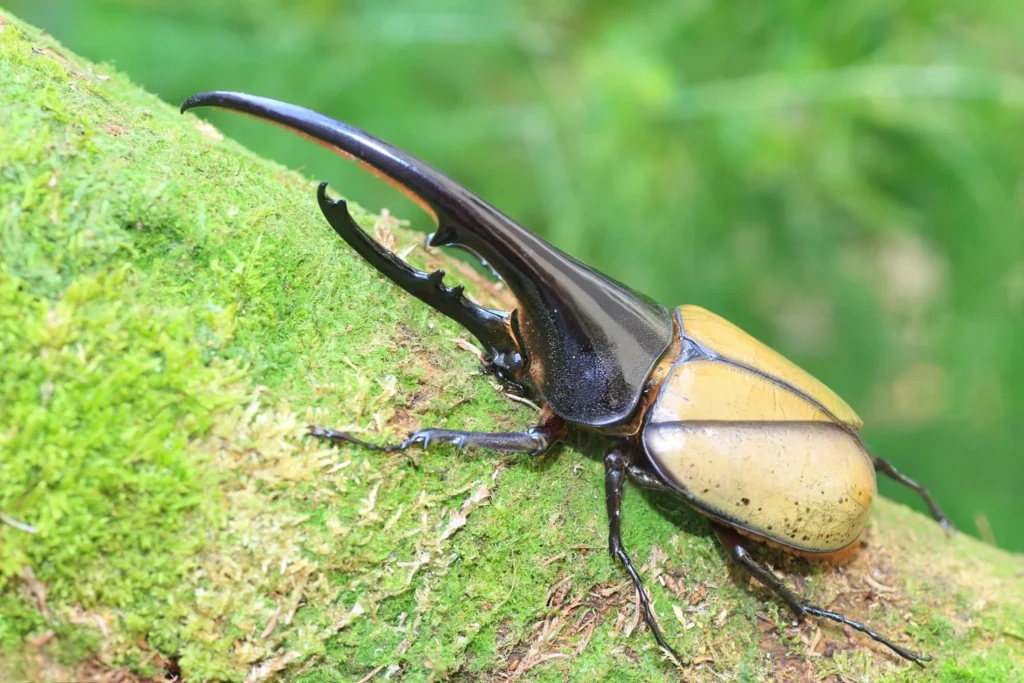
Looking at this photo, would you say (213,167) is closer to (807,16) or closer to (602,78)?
(602,78)

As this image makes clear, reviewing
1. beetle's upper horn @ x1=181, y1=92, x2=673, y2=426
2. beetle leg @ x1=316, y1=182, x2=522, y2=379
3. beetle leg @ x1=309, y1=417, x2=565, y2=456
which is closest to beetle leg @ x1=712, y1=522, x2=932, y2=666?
beetle's upper horn @ x1=181, y1=92, x2=673, y2=426

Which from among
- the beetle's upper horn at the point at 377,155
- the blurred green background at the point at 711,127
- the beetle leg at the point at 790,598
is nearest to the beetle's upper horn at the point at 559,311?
the beetle's upper horn at the point at 377,155

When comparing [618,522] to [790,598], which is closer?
[618,522]

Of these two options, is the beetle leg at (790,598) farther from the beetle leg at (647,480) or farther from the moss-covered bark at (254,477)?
the beetle leg at (647,480)

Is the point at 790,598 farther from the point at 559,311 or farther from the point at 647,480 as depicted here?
the point at 559,311

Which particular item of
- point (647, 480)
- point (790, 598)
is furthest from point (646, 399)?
point (790, 598)
